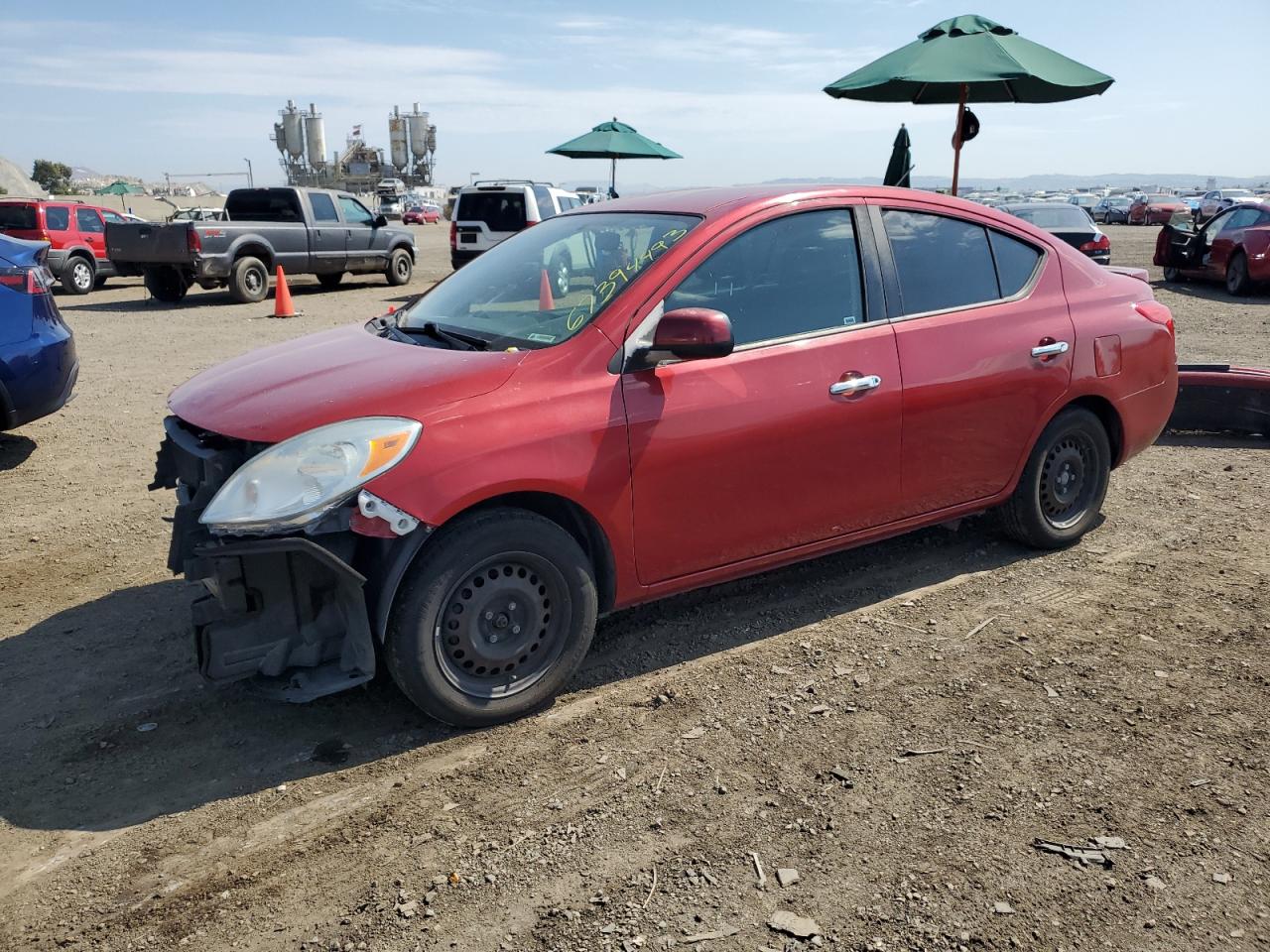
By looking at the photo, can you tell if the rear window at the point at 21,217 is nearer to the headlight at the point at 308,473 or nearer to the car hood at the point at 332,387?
the car hood at the point at 332,387

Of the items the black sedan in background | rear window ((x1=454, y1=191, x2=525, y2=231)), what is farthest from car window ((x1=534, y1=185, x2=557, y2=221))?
the black sedan in background

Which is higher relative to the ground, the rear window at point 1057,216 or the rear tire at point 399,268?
the rear window at point 1057,216

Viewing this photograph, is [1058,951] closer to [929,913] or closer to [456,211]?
[929,913]

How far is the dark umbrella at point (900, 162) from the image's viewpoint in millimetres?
10625

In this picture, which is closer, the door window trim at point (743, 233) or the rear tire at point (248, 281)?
the door window trim at point (743, 233)

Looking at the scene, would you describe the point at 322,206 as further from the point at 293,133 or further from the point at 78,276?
the point at 293,133

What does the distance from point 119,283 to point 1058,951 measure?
78.9ft

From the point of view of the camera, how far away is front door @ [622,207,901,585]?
3633 mm

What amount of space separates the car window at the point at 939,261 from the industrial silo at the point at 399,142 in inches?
4424

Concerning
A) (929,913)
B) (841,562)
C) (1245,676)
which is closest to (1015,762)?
(929,913)

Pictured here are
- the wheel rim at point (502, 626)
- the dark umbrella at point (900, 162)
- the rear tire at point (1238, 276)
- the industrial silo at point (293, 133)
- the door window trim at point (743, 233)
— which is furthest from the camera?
the industrial silo at point (293, 133)

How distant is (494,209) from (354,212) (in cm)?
320

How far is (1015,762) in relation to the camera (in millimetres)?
3174

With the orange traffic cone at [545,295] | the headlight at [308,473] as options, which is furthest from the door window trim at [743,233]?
the headlight at [308,473]
